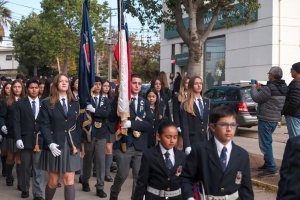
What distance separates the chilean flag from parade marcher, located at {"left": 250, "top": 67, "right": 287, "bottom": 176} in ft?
7.95

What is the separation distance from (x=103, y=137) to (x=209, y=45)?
19.9 m

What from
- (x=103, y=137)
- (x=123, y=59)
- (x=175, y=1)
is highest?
(x=175, y=1)

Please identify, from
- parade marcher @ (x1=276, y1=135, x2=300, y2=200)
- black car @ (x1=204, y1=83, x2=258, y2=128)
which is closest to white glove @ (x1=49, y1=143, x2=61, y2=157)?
parade marcher @ (x1=276, y1=135, x2=300, y2=200)

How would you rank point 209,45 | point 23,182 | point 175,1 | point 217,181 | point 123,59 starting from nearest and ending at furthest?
point 217,181 → point 123,59 → point 23,182 → point 175,1 → point 209,45

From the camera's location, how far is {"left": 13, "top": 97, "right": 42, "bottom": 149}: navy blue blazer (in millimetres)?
7969

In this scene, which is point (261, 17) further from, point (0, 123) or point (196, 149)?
point (196, 149)

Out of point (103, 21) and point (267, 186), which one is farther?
point (103, 21)

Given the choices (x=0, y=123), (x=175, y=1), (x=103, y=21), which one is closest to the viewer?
(x=0, y=123)

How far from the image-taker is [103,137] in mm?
8336

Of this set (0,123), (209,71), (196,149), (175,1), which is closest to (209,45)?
(209,71)

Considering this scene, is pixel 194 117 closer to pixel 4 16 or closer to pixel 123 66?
pixel 123 66

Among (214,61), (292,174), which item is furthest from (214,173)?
(214,61)

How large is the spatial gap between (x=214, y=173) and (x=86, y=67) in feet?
15.6

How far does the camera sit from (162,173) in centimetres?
482
